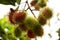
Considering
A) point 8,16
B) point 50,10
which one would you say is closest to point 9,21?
point 8,16

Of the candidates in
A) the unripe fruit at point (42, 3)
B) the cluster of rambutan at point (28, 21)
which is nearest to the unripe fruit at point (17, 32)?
the cluster of rambutan at point (28, 21)

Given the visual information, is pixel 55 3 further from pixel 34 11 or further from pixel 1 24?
pixel 1 24

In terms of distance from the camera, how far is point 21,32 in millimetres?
505

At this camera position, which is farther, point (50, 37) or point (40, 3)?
point (50, 37)

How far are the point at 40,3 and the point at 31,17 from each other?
0.05 metres

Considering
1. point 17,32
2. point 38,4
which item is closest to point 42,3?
point 38,4

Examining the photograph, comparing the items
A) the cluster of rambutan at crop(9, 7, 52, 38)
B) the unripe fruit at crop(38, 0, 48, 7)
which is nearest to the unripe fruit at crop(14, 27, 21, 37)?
the cluster of rambutan at crop(9, 7, 52, 38)

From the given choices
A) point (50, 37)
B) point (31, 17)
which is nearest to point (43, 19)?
point (31, 17)

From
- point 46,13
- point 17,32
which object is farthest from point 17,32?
point 46,13

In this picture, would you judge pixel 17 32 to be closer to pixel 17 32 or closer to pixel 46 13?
pixel 17 32

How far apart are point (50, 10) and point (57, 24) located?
0.14m

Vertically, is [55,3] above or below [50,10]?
above

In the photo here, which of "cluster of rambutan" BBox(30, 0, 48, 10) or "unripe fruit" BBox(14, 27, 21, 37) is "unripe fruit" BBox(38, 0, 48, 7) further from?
"unripe fruit" BBox(14, 27, 21, 37)

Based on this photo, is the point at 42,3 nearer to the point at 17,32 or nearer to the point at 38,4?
the point at 38,4
